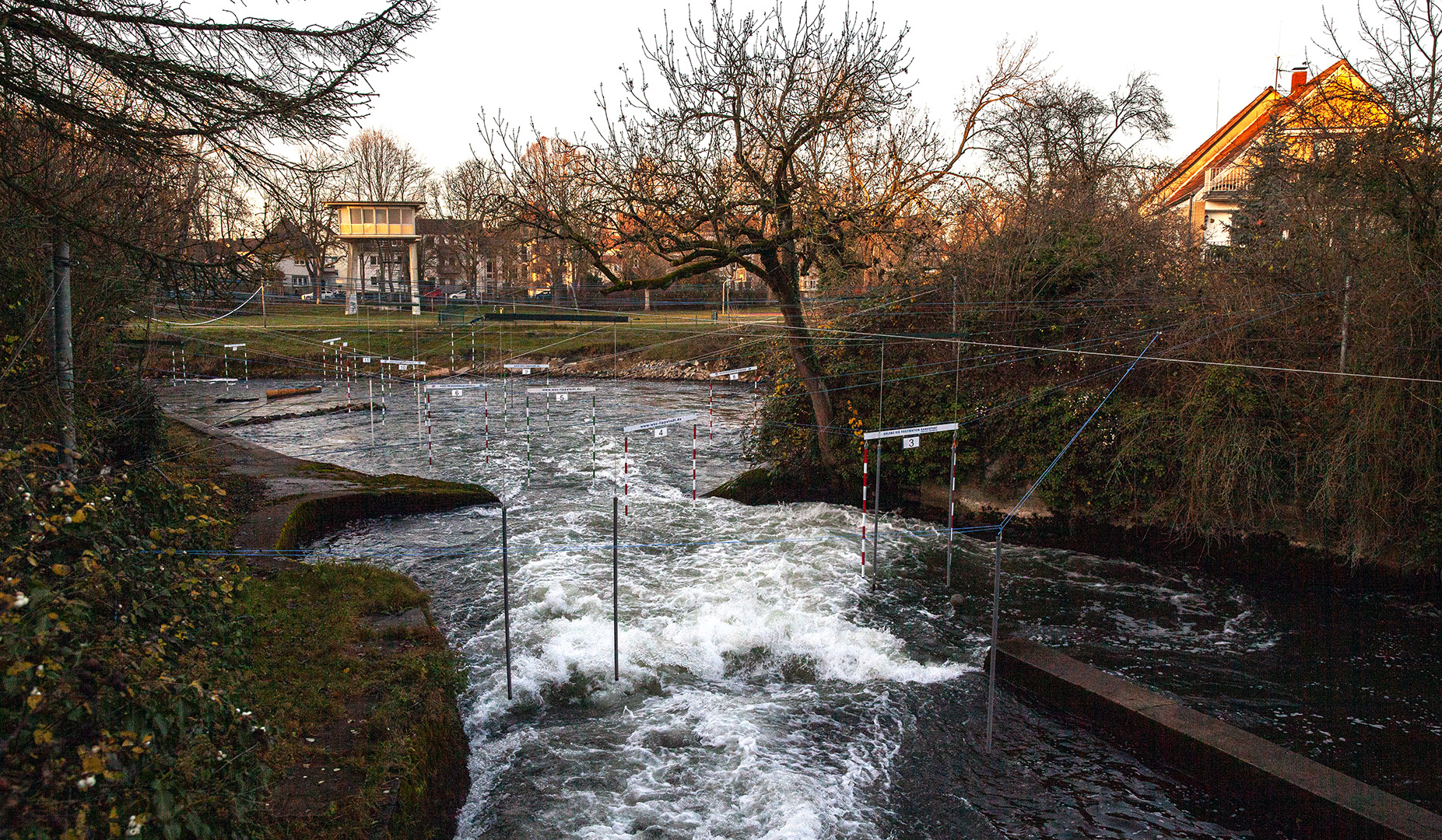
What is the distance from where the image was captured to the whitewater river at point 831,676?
265 inches

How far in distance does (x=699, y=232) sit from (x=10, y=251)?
9.38 metres

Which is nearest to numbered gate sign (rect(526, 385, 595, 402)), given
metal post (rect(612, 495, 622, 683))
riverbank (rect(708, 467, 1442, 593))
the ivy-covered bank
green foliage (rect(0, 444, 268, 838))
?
riverbank (rect(708, 467, 1442, 593))

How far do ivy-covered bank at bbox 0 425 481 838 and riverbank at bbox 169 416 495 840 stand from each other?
17mm

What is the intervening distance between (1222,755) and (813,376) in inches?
408

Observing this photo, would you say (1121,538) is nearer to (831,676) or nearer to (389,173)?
(831,676)

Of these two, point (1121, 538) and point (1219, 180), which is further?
point (1219, 180)

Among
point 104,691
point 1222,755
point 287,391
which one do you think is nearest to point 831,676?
point 1222,755

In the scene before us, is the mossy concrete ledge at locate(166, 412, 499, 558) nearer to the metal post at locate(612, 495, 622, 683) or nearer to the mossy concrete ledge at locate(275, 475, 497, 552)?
the mossy concrete ledge at locate(275, 475, 497, 552)

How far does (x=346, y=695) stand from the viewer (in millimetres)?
6738

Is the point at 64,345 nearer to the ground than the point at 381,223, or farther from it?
nearer to the ground

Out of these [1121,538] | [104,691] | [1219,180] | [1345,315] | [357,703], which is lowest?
[1121,538]

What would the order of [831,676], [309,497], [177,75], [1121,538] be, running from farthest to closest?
1. [1121,538]
2. [309,497]
3. [831,676]
4. [177,75]

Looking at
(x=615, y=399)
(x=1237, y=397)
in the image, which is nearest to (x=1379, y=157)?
(x=1237, y=397)

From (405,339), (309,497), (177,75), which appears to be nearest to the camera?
(177,75)
